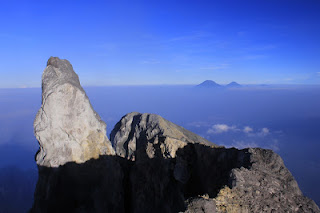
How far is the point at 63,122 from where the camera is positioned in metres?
13.9

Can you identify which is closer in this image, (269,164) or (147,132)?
(269,164)

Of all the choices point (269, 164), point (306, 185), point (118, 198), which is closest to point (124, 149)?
point (118, 198)

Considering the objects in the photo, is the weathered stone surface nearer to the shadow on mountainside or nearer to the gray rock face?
the shadow on mountainside

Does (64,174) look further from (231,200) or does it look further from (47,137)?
(231,200)

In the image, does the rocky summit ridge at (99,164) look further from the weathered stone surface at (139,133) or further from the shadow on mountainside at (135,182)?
the weathered stone surface at (139,133)

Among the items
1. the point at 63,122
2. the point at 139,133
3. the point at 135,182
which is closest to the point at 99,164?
the point at 135,182

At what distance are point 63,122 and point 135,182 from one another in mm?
7334

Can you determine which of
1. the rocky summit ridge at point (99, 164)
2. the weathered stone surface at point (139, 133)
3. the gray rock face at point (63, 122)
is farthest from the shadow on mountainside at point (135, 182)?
the weathered stone surface at point (139, 133)

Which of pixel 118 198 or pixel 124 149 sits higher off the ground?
pixel 118 198

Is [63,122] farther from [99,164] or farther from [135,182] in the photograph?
[135,182]

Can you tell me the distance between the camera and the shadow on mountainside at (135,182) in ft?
40.5

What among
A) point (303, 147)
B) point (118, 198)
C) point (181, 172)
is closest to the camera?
point (181, 172)

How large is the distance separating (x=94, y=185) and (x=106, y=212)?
228 centimetres

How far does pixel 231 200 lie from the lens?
763 centimetres
